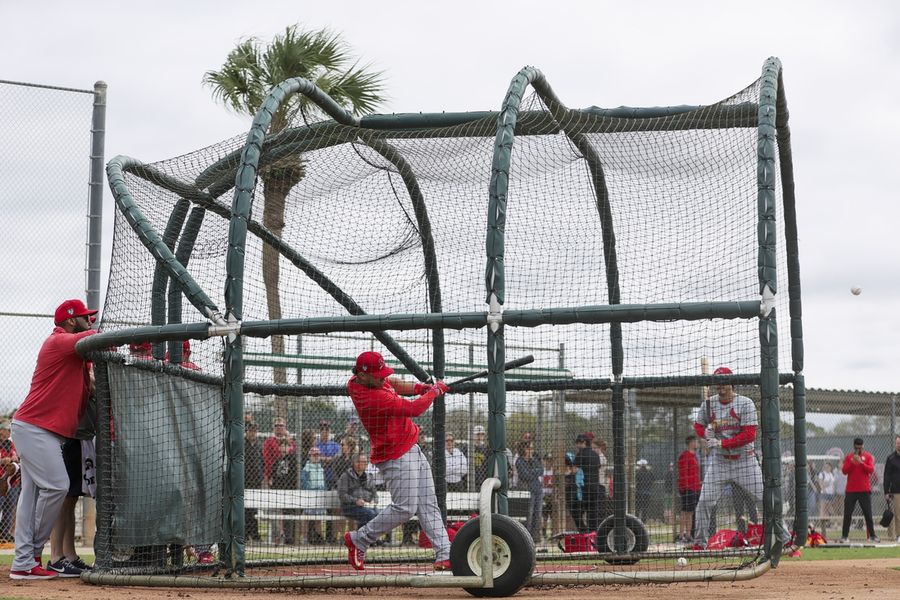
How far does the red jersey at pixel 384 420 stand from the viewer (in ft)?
26.3

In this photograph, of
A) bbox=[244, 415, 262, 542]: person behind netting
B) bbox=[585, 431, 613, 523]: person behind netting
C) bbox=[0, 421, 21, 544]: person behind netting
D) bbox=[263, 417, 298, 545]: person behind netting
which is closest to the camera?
bbox=[585, 431, 613, 523]: person behind netting

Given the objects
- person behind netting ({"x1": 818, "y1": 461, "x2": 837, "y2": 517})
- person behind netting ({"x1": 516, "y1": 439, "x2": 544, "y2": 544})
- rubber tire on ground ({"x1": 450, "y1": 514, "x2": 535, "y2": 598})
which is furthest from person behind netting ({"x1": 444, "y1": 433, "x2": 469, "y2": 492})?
person behind netting ({"x1": 818, "y1": 461, "x2": 837, "y2": 517})

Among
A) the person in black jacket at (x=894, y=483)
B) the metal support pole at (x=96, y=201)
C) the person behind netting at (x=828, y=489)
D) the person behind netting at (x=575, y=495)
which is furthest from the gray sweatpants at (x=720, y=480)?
the person behind netting at (x=828, y=489)

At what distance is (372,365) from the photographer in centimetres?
801

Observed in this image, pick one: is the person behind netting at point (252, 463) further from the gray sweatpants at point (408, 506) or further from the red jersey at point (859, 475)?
the red jersey at point (859, 475)

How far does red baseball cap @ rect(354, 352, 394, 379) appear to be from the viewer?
799cm

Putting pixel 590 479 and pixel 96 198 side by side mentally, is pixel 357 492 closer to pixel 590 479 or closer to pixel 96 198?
pixel 590 479

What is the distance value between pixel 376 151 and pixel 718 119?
2.83 meters

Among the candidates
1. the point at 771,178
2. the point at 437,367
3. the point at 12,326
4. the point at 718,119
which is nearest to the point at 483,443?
the point at 437,367

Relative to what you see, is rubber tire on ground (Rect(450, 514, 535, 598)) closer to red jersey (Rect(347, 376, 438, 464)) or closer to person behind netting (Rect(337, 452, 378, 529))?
red jersey (Rect(347, 376, 438, 464))

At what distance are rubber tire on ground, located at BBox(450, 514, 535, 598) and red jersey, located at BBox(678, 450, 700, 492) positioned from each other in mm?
6375

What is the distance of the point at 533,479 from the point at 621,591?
5.05 m

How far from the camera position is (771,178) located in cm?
718

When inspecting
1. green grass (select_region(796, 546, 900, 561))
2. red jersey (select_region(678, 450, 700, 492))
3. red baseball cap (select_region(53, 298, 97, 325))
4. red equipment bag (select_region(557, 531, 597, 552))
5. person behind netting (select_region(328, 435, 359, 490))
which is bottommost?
green grass (select_region(796, 546, 900, 561))
